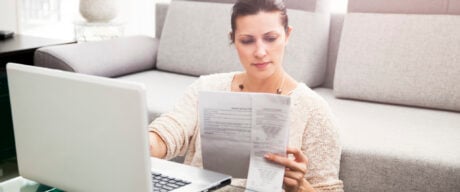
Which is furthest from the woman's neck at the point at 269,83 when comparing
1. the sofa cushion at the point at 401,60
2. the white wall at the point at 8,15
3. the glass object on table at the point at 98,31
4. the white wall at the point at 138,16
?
the white wall at the point at 8,15

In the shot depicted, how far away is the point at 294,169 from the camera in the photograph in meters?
1.18

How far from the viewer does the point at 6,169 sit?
104 inches

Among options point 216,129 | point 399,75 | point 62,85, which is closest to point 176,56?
point 399,75

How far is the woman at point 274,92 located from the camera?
1287mm

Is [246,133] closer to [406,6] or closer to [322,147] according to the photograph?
[322,147]

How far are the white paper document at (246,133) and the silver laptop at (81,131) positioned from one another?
11 cm

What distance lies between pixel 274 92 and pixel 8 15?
8.69 ft

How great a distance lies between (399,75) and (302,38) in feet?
1.44

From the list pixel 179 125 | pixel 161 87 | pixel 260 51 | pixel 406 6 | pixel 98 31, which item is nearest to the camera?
pixel 260 51

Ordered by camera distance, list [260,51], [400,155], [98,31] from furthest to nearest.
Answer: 1. [98,31]
2. [400,155]
3. [260,51]

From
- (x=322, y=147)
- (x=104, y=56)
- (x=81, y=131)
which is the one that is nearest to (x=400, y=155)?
(x=322, y=147)

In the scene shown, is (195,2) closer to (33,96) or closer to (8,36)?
(8,36)

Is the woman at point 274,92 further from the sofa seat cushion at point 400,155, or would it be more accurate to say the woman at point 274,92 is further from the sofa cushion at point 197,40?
the sofa cushion at point 197,40

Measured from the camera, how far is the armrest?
2.42 metres
